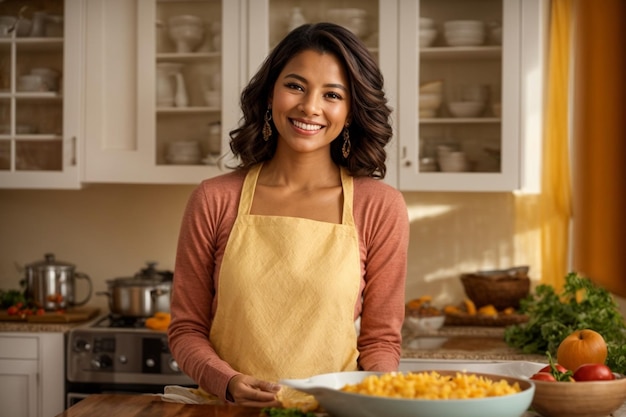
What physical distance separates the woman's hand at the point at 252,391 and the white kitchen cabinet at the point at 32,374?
1653mm

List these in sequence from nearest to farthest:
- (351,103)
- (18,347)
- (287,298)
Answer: (287,298) < (351,103) < (18,347)

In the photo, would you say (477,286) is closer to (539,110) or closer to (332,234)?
(539,110)

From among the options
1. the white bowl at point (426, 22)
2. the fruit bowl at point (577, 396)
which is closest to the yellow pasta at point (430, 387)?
the fruit bowl at point (577, 396)

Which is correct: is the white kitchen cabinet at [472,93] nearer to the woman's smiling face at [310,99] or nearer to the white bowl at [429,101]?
the white bowl at [429,101]

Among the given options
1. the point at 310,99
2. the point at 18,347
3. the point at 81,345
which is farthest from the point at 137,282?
the point at 310,99

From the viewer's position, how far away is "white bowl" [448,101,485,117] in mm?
3484

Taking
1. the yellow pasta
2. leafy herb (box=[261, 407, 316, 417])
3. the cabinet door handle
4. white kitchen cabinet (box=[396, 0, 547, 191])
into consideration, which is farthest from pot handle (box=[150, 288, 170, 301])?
the yellow pasta

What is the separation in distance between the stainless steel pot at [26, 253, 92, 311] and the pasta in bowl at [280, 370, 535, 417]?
2380 mm

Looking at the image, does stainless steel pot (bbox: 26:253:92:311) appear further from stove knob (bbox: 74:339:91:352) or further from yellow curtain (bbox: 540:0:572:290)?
yellow curtain (bbox: 540:0:572:290)

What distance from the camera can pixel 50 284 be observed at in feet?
12.1

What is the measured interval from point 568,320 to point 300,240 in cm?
127

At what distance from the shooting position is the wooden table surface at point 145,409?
5.36 feet

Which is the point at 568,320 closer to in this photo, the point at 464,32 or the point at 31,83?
the point at 464,32

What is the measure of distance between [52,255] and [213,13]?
1.19 metres
